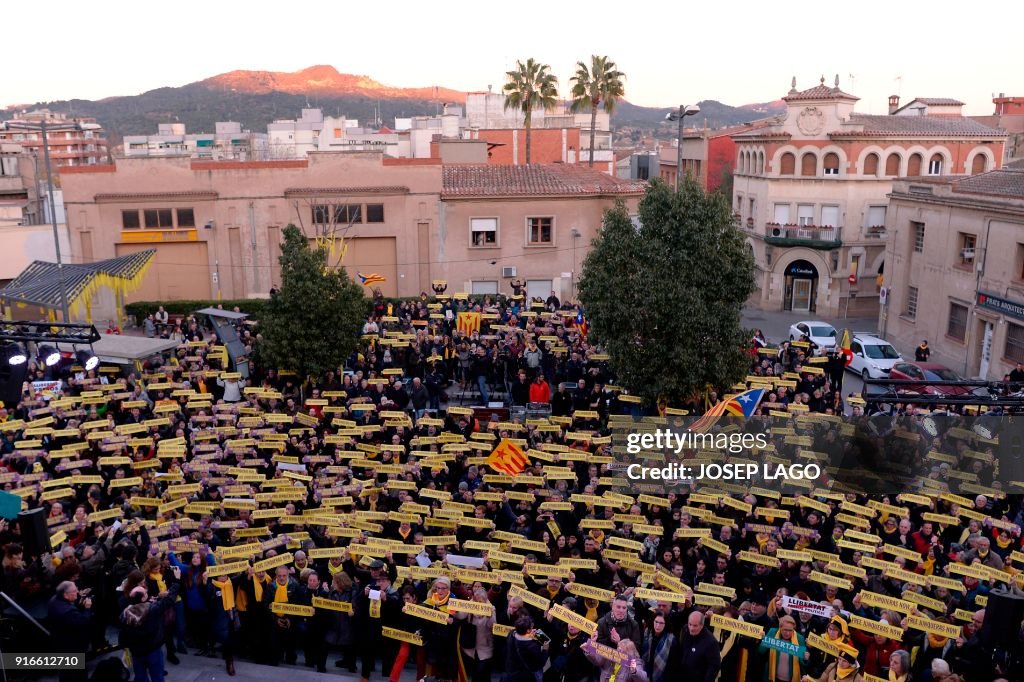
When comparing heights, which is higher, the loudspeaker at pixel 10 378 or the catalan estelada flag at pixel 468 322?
the loudspeaker at pixel 10 378

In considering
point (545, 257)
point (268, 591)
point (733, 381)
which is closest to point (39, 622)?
point (268, 591)

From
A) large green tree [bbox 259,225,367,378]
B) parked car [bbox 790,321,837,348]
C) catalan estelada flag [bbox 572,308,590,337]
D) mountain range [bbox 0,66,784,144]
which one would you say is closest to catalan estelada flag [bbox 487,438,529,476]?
large green tree [bbox 259,225,367,378]

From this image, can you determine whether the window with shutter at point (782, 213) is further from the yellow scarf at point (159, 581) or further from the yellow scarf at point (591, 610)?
the yellow scarf at point (159, 581)

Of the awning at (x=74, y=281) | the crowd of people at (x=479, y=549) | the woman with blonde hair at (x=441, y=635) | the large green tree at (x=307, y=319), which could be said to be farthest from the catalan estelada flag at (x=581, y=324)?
the woman with blonde hair at (x=441, y=635)

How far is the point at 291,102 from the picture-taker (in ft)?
548

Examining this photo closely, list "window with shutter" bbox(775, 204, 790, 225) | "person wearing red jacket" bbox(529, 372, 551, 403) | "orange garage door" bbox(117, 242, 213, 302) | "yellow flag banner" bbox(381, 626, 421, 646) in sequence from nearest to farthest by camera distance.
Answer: "yellow flag banner" bbox(381, 626, 421, 646) < "person wearing red jacket" bbox(529, 372, 551, 403) < "orange garage door" bbox(117, 242, 213, 302) < "window with shutter" bbox(775, 204, 790, 225)

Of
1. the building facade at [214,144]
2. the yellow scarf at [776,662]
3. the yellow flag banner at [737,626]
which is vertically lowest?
the yellow scarf at [776,662]

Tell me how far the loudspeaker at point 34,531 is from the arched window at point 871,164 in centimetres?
3791

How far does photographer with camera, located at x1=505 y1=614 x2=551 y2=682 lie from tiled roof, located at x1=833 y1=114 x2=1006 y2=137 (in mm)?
35834

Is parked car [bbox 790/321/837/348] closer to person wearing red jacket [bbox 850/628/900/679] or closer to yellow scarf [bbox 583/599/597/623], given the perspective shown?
person wearing red jacket [bbox 850/628/900/679]

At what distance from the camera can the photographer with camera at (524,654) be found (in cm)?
924

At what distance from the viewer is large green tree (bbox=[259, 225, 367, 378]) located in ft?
63.5

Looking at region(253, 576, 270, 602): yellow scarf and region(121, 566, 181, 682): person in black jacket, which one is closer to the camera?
region(121, 566, 181, 682): person in black jacket

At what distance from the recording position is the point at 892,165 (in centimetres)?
4006
